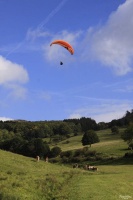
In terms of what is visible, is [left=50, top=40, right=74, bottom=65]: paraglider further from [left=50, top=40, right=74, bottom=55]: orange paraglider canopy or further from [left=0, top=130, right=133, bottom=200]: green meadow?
[left=0, top=130, right=133, bottom=200]: green meadow

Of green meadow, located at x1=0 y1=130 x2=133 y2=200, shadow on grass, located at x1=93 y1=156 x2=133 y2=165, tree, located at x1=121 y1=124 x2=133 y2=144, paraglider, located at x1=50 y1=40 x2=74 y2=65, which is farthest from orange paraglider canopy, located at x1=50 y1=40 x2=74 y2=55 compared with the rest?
tree, located at x1=121 y1=124 x2=133 y2=144

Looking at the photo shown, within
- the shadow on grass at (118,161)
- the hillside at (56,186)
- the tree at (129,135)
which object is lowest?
the hillside at (56,186)

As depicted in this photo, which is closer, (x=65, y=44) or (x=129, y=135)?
(x=65, y=44)

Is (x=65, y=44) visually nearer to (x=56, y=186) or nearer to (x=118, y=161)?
(x=56, y=186)

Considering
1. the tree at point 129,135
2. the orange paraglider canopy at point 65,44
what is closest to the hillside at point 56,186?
the orange paraglider canopy at point 65,44

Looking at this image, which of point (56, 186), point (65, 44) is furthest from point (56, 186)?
point (65, 44)

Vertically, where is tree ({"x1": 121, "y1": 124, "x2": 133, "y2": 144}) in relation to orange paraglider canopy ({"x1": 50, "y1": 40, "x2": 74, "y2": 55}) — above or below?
below

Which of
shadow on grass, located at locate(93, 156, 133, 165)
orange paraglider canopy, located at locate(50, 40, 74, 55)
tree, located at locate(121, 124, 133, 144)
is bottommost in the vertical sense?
shadow on grass, located at locate(93, 156, 133, 165)

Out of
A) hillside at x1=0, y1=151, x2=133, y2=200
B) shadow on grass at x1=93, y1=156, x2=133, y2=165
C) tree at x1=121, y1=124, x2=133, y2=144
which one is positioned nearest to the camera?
hillside at x1=0, y1=151, x2=133, y2=200

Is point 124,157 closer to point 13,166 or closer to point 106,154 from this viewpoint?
point 106,154

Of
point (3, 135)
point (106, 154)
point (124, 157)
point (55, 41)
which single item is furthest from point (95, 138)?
point (55, 41)

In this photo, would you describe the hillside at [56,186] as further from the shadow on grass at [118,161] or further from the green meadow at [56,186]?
the shadow on grass at [118,161]

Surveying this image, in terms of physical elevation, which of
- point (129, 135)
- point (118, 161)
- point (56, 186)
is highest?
point (129, 135)

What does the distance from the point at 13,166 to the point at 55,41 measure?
16.6 meters
